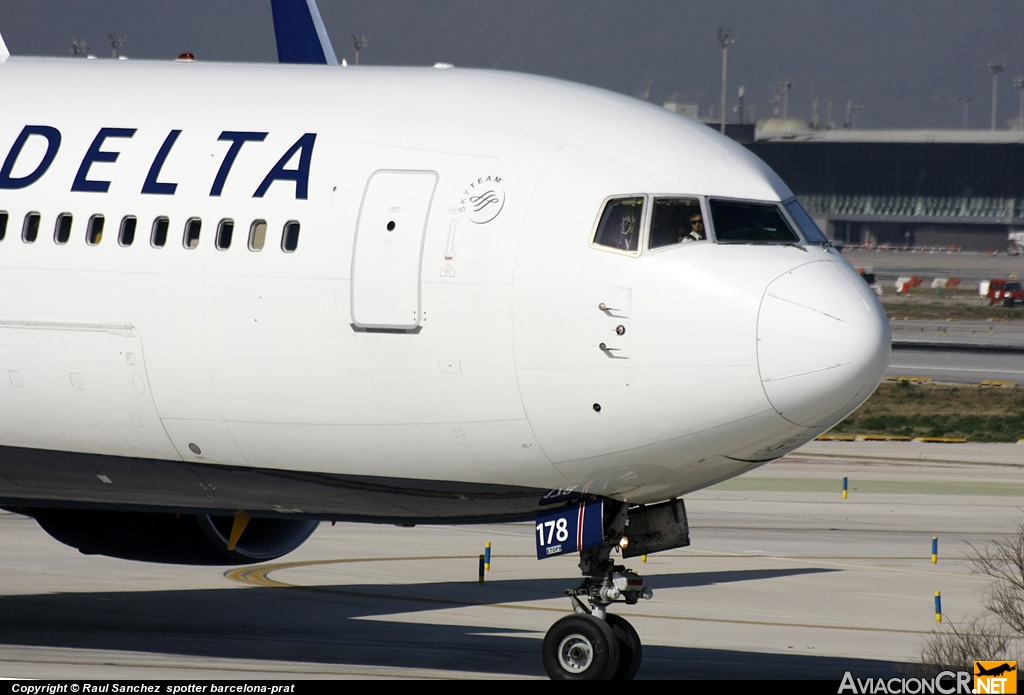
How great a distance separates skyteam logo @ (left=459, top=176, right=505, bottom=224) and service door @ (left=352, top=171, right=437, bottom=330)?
1.14 ft

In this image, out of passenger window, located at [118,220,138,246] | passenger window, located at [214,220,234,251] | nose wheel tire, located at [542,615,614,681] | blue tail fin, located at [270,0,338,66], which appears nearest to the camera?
nose wheel tire, located at [542,615,614,681]

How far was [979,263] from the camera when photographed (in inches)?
6275

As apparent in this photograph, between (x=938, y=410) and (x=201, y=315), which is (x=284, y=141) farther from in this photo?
(x=938, y=410)

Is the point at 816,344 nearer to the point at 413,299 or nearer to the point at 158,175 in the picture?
the point at 413,299

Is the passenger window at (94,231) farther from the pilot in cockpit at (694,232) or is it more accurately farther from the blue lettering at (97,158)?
the pilot in cockpit at (694,232)

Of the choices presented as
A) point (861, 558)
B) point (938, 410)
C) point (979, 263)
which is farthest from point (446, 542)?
point (979, 263)

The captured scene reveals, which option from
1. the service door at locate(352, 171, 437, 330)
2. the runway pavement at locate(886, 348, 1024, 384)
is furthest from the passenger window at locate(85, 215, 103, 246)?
the runway pavement at locate(886, 348, 1024, 384)

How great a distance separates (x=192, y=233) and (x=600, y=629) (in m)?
5.49

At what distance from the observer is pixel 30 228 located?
15.0 m

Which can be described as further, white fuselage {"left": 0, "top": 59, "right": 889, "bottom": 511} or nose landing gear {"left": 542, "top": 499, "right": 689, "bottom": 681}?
nose landing gear {"left": 542, "top": 499, "right": 689, "bottom": 681}

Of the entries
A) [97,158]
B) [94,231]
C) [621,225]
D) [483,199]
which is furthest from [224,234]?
[621,225]

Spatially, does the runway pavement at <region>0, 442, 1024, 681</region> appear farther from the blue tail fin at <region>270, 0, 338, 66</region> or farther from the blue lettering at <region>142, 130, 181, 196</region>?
the blue tail fin at <region>270, 0, 338, 66</region>

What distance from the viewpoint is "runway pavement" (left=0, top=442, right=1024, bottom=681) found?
672 inches

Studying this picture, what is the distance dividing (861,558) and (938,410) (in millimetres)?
24191
